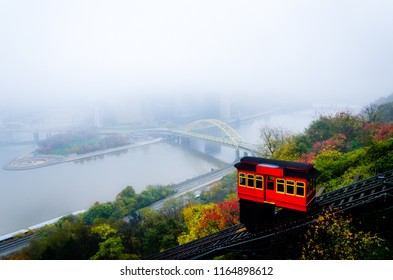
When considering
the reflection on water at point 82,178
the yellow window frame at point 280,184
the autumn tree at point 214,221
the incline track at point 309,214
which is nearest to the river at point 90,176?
the reflection on water at point 82,178

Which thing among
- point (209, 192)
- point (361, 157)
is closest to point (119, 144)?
point (209, 192)

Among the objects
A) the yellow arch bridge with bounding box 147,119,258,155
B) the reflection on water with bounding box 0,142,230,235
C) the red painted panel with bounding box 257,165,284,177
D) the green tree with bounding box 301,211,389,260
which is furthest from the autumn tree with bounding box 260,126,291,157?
the green tree with bounding box 301,211,389,260

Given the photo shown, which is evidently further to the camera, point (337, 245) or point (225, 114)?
point (225, 114)

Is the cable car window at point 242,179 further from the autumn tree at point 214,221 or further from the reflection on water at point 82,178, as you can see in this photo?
the reflection on water at point 82,178

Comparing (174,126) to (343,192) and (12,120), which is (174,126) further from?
(343,192)

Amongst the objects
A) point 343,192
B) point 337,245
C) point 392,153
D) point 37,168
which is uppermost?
point 392,153
